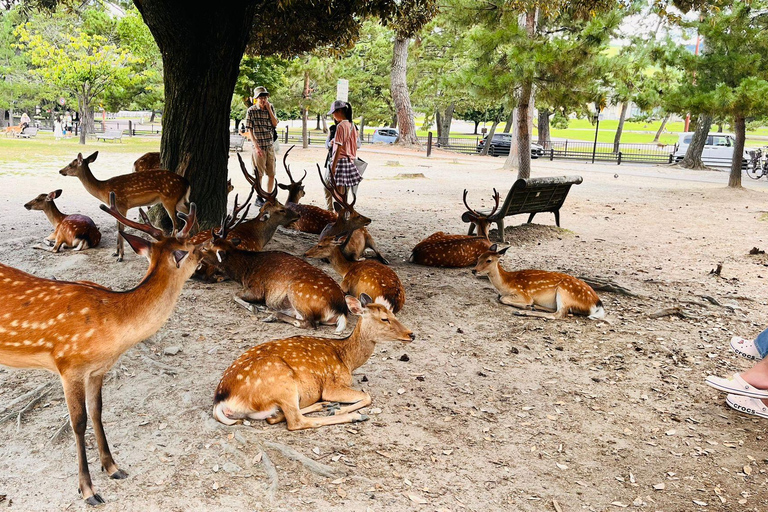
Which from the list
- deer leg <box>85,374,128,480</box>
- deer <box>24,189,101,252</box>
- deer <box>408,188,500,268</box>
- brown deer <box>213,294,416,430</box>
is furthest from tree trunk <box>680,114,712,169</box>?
deer leg <box>85,374,128,480</box>

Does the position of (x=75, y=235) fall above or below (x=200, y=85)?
below

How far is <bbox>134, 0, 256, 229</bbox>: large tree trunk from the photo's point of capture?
20.3 feet

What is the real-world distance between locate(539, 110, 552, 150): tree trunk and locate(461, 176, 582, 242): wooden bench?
2215cm

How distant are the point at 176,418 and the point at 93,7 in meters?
31.4

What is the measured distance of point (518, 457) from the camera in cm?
320

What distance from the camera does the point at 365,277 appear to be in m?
5.12

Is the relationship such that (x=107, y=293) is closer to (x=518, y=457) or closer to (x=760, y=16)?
(x=518, y=457)

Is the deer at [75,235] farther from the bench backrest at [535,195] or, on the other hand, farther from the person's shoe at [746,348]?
the person's shoe at [746,348]

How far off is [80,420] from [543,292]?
3.59m

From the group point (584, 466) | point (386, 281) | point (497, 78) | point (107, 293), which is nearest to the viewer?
point (107, 293)

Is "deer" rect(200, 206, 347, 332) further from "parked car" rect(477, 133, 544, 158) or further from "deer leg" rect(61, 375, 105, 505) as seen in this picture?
"parked car" rect(477, 133, 544, 158)

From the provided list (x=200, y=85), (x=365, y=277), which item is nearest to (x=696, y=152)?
(x=200, y=85)

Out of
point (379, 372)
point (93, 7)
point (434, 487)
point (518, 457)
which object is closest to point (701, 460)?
point (518, 457)

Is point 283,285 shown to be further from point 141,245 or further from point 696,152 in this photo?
point 696,152
